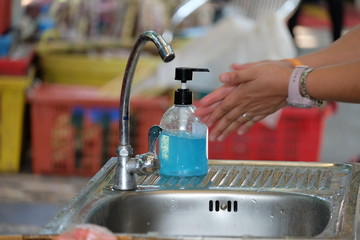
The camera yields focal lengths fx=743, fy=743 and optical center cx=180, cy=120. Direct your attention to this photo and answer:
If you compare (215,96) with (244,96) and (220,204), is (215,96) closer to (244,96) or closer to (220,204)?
(244,96)

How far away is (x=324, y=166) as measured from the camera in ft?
7.09

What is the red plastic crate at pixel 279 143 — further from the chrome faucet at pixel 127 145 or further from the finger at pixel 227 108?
the chrome faucet at pixel 127 145

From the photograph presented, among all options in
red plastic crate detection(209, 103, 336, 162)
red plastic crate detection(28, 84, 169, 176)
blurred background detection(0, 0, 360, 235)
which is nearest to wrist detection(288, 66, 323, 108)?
A: blurred background detection(0, 0, 360, 235)

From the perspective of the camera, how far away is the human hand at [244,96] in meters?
2.12

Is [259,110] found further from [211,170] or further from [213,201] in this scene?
[213,201]

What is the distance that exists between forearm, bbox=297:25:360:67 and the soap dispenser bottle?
47cm

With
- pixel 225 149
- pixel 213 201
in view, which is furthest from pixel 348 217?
pixel 225 149

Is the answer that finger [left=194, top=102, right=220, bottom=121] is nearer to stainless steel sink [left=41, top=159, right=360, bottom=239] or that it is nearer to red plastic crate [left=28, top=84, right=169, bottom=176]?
stainless steel sink [left=41, top=159, right=360, bottom=239]

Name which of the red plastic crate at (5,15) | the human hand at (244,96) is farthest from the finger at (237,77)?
the red plastic crate at (5,15)

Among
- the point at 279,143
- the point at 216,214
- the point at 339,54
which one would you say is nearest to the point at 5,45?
the point at 279,143

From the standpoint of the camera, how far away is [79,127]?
4.86 meters

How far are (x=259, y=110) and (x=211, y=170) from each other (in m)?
0.25

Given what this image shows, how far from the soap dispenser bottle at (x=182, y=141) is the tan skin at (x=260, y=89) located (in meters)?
0.06

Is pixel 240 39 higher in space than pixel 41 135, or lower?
higher
